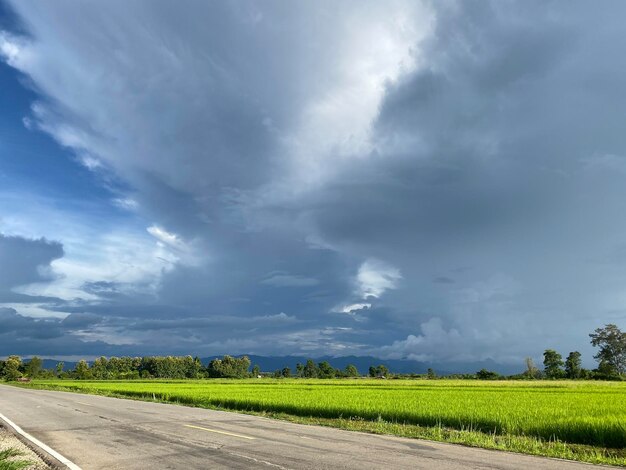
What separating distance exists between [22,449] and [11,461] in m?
2.78

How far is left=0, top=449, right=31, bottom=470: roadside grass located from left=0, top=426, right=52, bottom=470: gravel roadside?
12 centimetres

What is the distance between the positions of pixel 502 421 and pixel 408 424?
15.6 ft

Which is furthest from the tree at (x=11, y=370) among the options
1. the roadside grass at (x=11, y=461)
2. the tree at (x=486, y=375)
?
the roadside grass at (x=11, y=461)

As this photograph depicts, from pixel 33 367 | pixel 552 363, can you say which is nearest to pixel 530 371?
pixel 552 363

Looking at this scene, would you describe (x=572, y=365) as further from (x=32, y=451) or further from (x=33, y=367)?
(x=33, y=367)

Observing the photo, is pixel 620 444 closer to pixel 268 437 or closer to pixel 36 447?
pixel 268 437

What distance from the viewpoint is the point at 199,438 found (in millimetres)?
15383

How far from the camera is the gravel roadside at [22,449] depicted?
11.2 meters

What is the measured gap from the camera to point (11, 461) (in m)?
11.6

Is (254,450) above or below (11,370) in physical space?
above

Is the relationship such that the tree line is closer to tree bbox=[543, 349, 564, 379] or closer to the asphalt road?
tree bbox=[543, 349, 564, 379]

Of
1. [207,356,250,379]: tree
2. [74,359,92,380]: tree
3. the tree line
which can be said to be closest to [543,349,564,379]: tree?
the tree line

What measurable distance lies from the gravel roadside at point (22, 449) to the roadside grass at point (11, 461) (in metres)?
0.12

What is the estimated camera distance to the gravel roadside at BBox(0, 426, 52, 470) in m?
11.2
